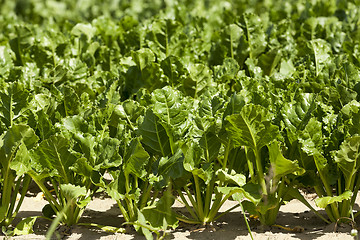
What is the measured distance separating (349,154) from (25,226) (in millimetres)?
1871

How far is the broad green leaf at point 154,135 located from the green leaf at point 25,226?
80 cm

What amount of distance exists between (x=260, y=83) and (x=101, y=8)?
510cm

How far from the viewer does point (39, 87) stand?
402 cm

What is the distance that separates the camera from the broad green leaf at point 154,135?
10.4 feet

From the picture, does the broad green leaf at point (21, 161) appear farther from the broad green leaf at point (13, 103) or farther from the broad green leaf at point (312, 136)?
the broad green leaf at point (312, 136)

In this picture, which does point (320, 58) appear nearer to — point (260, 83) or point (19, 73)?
point (260, 83)

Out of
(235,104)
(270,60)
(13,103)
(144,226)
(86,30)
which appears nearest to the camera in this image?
(144,226)

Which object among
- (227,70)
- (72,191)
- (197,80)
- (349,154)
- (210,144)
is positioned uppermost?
(227,70)

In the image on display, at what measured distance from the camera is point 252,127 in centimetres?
294

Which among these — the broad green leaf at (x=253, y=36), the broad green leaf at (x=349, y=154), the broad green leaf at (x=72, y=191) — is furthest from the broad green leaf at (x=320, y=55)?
the broad green leaf at (x=72, y=191)

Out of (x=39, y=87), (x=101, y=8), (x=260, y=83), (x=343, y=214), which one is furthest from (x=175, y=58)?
(x=101, y=8)

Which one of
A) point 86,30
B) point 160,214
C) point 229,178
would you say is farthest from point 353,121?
point 86,30

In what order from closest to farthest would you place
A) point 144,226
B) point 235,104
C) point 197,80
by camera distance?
point 144,226, point 235,104, point 197,80

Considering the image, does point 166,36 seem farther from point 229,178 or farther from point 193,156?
point 229,178
